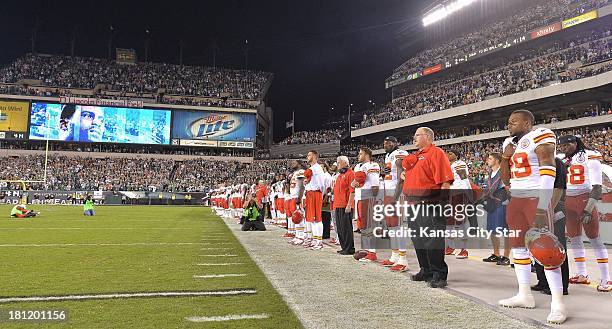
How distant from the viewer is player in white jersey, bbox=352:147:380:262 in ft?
26.4

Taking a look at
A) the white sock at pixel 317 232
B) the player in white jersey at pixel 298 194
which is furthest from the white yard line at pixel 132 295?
the player in white jersey at pixel 298 194

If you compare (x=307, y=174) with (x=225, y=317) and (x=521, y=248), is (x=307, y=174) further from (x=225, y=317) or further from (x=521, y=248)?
(x=225, y=317)

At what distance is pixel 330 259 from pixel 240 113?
5025 cm

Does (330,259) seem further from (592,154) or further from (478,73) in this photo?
(478,73)

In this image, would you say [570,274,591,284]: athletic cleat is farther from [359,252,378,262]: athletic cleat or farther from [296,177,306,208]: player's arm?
[296,177,306,208]: player's arm

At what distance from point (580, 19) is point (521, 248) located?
37655 millimetres

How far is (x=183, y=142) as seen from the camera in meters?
54.4

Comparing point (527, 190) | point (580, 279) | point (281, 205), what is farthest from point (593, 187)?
point (281, 205)

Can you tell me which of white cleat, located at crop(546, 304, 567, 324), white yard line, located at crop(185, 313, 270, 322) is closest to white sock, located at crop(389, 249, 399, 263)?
white cleat, located at crop(546, 304, 567, 324)

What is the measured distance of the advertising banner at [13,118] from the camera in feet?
159

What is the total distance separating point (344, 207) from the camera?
876cm

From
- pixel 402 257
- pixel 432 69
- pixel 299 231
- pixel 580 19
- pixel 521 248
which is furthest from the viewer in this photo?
pixel 432 69

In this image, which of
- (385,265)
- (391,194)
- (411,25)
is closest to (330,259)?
(385,265)

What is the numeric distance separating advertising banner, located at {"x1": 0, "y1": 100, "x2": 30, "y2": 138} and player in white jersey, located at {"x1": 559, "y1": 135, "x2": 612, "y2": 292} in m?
56.2
